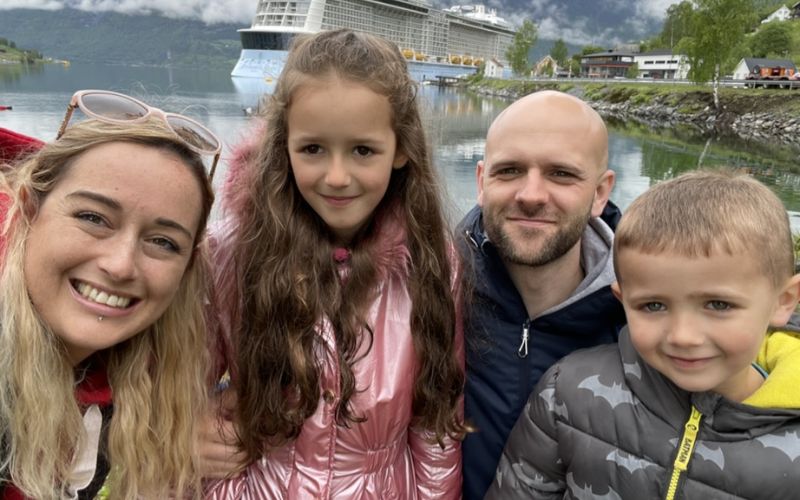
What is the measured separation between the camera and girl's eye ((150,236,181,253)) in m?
1.40

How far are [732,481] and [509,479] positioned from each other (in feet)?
1.87

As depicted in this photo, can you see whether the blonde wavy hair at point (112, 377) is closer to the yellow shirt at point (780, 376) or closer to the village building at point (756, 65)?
the yellow shirt at point (780, 376)

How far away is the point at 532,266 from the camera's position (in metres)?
1.71

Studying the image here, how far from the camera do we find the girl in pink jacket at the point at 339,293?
1.53 m

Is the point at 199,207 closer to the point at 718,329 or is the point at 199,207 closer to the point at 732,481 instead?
the point at 718,329

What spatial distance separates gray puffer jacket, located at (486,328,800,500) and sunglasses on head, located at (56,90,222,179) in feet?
3.99

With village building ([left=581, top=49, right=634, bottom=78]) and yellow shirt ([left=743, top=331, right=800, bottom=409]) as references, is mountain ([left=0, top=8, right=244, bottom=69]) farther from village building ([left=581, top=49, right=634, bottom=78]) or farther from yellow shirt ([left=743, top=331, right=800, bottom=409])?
yellow shirt ([left=743, top=331, right=800, bottom=409])

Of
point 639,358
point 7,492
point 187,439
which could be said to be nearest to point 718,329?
point 639,358

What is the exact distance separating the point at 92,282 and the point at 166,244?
20cm

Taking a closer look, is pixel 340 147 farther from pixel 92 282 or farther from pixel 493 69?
pixel 493 69

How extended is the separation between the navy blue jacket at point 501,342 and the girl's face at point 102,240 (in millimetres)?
992

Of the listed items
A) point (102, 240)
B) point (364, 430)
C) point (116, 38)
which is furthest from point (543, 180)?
point (116, 38)

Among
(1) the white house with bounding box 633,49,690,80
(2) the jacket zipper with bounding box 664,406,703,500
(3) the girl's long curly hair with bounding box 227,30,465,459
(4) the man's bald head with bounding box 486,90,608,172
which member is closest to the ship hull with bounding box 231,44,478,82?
(1) the white house with bounding box 633,49,690,80

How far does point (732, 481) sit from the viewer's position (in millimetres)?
1214
